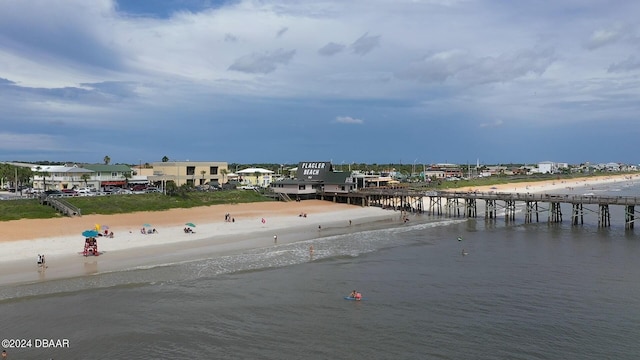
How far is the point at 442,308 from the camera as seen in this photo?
2502cm

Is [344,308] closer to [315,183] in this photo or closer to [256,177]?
[315,183]

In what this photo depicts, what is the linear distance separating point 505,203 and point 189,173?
50573 millimetres

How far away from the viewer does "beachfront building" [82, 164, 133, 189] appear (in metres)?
75.2

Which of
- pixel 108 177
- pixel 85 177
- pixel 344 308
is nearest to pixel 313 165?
pixel 108 177

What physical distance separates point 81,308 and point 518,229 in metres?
44.8

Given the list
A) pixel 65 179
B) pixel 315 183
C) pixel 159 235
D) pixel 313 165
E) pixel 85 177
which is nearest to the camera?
pixel 159 235

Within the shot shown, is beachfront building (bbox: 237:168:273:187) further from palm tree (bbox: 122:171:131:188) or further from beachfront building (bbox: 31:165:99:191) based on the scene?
beachfront building (bbox: 31:165:99:191)

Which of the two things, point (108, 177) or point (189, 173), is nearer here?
point (108, 177)

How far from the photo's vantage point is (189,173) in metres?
84.7

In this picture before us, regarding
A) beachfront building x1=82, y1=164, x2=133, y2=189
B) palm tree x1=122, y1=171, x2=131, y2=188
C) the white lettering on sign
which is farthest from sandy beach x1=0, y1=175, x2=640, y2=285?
beachfront building x1=82, y1=164, x2=133, y2=189

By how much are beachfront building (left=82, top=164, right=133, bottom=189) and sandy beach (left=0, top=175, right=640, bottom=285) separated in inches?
868

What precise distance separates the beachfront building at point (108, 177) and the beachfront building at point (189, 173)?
4.27 meters

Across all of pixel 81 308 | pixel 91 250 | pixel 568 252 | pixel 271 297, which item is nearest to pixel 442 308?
pixel 271 297

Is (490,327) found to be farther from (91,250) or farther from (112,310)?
(91,250)
